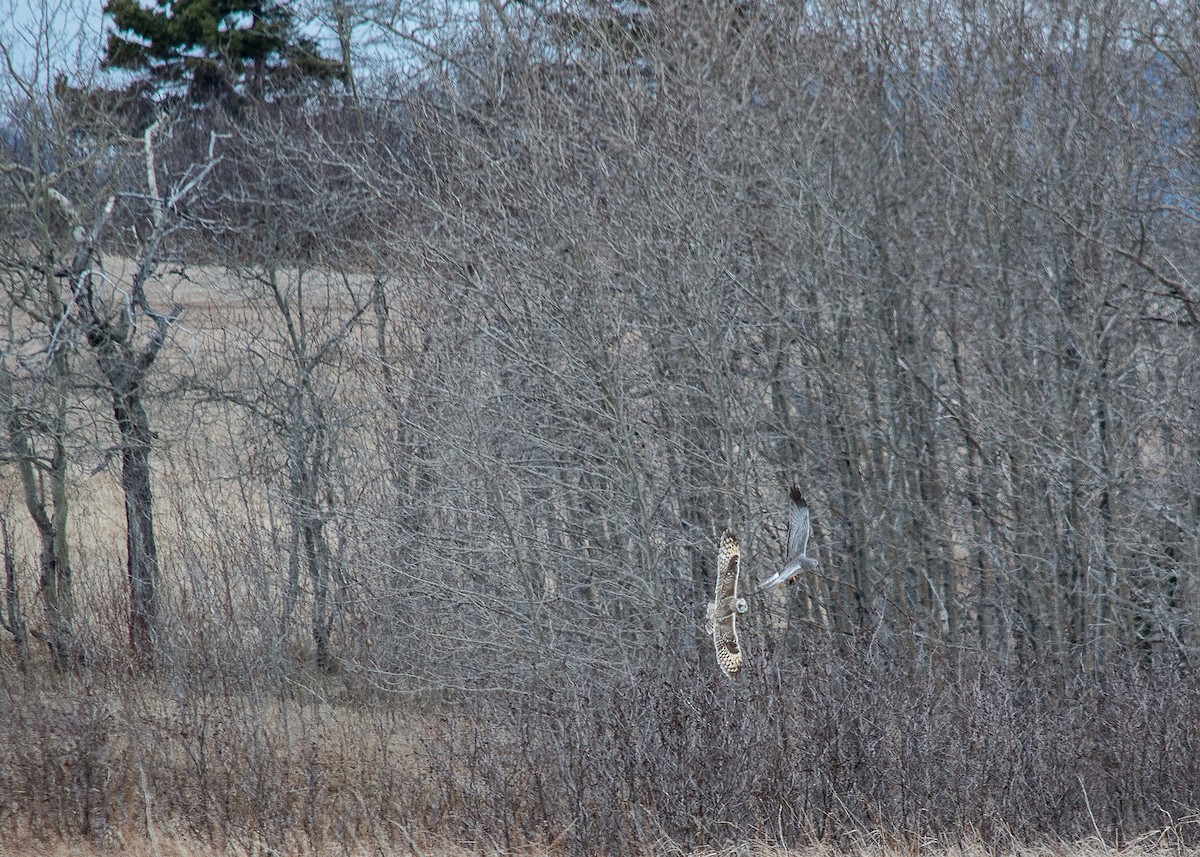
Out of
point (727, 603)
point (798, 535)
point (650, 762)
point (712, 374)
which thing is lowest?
point (650, 762)

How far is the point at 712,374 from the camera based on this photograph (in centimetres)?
1075

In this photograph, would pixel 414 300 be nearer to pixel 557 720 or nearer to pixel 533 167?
pixel 533 167

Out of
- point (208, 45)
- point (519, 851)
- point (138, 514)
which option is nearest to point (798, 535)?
point (519, 851)

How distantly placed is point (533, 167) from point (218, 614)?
5345mm

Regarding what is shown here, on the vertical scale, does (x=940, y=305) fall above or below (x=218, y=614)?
above

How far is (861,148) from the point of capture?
12.2 meters

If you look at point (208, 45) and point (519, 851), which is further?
point (208, 45)

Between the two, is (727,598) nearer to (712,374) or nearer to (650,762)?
(650,762)

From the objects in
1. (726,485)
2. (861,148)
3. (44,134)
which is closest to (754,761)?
(726,485)

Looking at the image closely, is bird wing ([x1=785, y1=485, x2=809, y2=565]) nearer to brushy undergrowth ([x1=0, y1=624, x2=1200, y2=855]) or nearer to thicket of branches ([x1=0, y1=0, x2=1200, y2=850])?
brushy undergrowth ([x1=0, y1=624, x2=1200, y2=855])

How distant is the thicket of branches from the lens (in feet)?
35.5

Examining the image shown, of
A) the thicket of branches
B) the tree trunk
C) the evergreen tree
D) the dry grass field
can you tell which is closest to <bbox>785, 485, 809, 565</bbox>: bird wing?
the dry grass field

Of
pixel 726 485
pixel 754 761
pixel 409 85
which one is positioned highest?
pixel 409 85

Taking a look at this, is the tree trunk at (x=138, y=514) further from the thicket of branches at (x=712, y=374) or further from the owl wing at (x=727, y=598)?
the owl wing at (x=727, y=598)
